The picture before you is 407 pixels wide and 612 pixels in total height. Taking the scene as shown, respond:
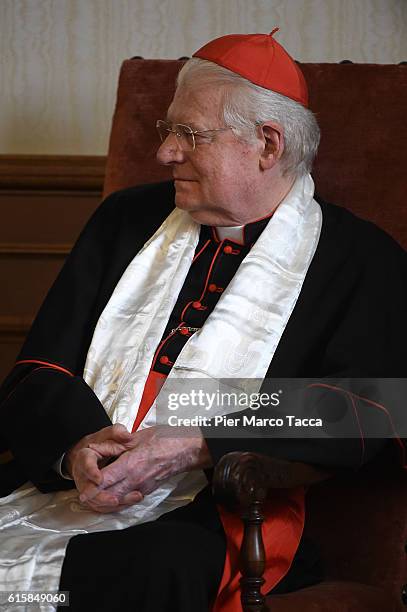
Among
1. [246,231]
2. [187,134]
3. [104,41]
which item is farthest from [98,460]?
[104,41]

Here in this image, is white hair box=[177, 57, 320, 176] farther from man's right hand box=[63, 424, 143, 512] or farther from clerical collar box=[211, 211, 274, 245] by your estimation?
man's right hand box=[63, 424, 143, 512]

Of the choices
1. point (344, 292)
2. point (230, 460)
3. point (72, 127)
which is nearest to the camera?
point (230, 460)

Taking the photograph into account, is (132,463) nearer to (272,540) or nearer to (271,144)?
(272,540)

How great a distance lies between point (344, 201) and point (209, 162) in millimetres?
492

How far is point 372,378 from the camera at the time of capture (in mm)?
2410

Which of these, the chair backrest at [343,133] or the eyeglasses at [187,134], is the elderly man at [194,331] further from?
the chair backrest at [343,133]

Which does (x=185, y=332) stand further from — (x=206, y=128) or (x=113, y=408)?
(x=206, y=128)

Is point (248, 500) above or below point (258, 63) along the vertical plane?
below

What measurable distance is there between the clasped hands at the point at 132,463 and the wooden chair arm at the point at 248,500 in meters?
0.25

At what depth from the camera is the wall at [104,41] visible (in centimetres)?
354

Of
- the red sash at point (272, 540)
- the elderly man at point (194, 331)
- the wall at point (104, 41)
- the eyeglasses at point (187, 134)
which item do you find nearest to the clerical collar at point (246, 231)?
the elderly man at point (194, 331)

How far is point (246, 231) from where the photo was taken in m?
2.78

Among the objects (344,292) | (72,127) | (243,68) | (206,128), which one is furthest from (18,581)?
(72,127)

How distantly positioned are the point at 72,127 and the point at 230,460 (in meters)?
2.00
